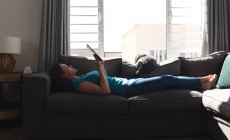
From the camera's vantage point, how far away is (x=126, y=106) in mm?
2848

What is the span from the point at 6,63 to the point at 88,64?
3.36ft

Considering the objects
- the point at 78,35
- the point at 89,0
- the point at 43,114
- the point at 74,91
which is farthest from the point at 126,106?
the point at 89,0

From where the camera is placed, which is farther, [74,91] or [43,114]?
[74,91]

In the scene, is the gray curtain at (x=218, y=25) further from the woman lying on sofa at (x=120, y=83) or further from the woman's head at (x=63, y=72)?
the woman's head at (x=63, y=72)

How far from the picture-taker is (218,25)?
407cm

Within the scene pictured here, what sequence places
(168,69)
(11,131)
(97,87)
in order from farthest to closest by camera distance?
(168,69), (11,131), (97,87)

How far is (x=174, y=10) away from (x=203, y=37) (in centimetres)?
61

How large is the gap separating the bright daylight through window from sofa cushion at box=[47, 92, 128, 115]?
1.50 meters

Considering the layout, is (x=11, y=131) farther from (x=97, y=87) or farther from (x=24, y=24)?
(x=24, y=24)

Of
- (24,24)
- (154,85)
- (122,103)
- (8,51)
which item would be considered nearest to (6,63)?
(8,51)

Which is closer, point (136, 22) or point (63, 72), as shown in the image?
point (63, 72)

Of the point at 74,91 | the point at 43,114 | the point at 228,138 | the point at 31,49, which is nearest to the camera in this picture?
the point at 228,138

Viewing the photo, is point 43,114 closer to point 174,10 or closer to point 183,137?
point 183,137

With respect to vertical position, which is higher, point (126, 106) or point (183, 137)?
point (126, 106)
